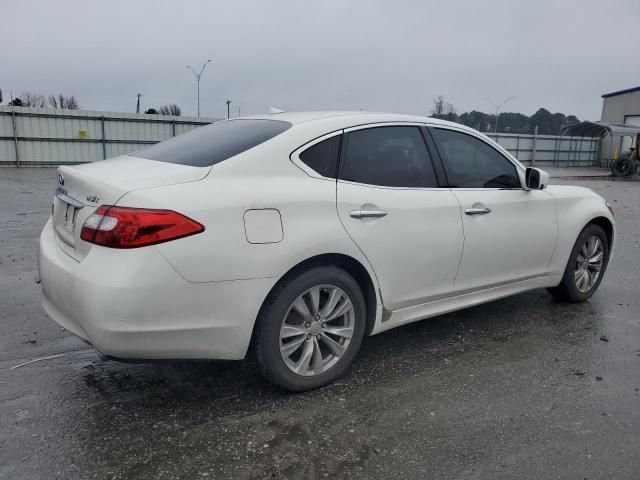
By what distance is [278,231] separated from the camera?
2.86m

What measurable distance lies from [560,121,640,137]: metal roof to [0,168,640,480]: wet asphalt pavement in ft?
99.5

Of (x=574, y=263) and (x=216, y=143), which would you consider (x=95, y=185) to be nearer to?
(x=216, y=143)

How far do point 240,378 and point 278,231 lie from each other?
103 centimetres

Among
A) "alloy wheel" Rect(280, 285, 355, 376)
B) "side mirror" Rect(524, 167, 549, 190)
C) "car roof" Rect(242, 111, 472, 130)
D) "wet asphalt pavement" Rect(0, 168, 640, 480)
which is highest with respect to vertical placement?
"car roof" Rect(242, 111, 472, 130)

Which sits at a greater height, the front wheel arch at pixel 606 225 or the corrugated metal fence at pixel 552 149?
the corrugated metal fence at pixel 552 149

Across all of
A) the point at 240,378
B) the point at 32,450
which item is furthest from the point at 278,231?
the point at 32,450

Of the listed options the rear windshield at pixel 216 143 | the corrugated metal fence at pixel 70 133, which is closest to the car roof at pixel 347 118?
the rear windshield at pixel 216 143

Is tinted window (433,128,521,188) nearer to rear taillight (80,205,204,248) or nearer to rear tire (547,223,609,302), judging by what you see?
rear tire (547,223,609,302)

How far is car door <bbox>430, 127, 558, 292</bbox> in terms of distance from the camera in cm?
383

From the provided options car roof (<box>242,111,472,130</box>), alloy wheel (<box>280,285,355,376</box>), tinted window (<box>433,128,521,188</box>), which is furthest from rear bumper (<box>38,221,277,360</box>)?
tinted window (<box>433,128,521,188</box>)

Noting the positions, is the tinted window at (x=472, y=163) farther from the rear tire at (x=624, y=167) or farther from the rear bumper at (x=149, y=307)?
the rear tire at (x=624, y=167)

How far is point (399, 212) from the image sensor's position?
3.37m

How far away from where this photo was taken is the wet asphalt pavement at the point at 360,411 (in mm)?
2502

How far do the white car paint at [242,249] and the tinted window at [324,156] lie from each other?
6 centimetres
